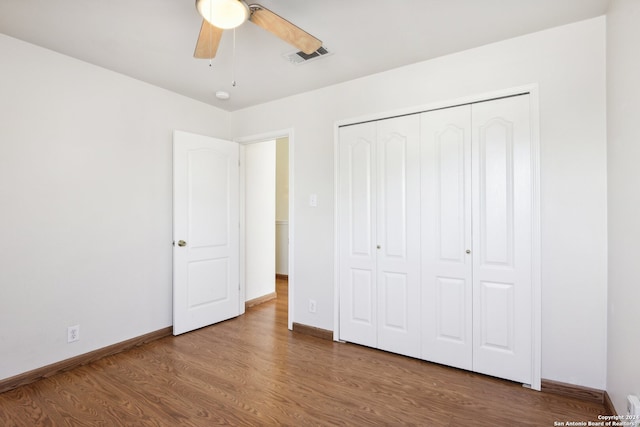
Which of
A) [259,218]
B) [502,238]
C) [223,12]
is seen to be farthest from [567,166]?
[259,218]

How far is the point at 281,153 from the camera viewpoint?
20.8ft

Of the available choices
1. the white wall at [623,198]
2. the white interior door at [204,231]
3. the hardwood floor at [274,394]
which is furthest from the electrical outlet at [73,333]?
the white wall at [623,198]

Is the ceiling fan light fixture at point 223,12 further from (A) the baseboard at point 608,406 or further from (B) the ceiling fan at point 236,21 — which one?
(A) the baseboard at point 608,406

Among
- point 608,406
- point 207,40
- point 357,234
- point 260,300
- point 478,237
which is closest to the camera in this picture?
point 207,40

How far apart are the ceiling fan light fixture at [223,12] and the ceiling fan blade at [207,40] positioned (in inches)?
2.1

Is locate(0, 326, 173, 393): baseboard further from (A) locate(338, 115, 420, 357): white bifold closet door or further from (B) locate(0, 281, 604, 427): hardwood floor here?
(A) locate(338, 115, 420, 357): white bifold closet door

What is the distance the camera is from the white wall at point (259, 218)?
14.3 ft

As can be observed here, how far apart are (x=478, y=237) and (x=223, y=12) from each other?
7.31ft

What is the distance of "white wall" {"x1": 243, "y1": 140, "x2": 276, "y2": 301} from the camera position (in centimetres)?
435

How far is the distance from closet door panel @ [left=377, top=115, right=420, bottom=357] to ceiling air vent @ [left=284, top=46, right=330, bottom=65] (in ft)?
2.55

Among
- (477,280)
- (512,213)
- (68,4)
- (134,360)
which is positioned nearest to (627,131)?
(512,213)

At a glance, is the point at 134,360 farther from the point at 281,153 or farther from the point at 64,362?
the point at 281,153

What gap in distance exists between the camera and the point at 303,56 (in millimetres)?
2621

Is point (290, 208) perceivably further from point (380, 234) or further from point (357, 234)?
point (380, 234)
